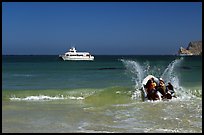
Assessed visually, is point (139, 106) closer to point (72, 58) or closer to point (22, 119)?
point (22, 119)

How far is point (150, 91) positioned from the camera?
11812 millimetres

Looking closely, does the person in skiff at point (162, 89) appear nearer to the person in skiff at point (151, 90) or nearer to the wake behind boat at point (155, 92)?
the wake behind boat at point (155, 92)

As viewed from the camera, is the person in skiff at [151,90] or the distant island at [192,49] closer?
the person in skiff at [151,90]

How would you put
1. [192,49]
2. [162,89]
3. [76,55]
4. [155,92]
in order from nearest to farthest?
[155,92], [162,89], [76,55], [192,49]

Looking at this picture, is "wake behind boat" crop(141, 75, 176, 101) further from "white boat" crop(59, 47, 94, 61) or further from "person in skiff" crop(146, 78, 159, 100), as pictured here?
"white boat" crop(59, 47, 94, 61)

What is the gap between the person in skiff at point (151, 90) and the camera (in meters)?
11.4

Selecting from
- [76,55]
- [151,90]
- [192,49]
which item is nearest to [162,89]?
[151,90]

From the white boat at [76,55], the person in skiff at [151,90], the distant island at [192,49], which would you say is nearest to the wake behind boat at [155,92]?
the person in skiff at [151,90]

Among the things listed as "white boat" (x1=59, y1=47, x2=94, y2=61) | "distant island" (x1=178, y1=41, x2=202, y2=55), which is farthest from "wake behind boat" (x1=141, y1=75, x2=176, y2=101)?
"distant island" (x1=178, y1=41, x2=202, y2=55)

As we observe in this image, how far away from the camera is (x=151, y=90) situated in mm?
11836

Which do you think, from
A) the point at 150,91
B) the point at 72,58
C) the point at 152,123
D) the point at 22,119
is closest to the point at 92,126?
the point at 152,123

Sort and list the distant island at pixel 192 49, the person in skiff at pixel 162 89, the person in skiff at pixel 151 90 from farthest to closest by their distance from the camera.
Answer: the distant island at pixel 192 49, the person in skiff at pixel 162 89, the person in skiff at pixel 151 90

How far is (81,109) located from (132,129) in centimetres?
318

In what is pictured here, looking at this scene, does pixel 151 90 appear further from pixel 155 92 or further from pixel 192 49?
pixel 192 49
